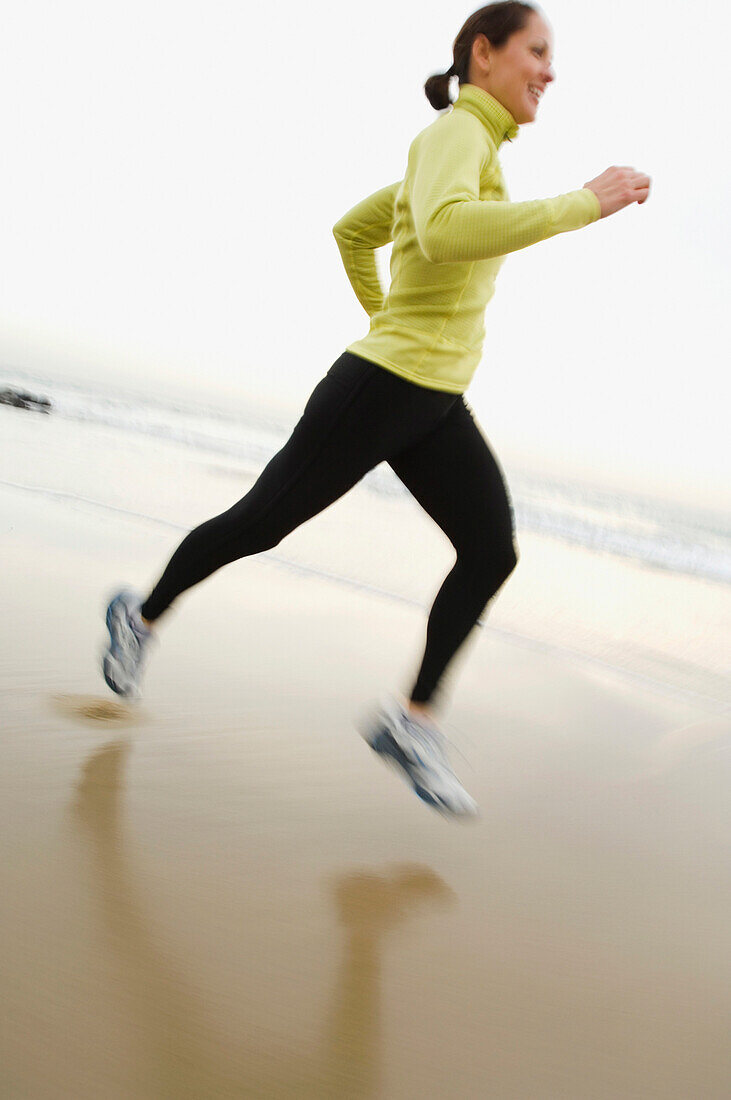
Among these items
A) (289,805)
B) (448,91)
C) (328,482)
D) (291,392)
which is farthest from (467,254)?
(291,392)

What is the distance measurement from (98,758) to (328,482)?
75 cm

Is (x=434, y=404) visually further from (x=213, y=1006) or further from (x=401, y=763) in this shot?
(x=213, y=1006)

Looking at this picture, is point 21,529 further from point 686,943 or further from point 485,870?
point 686,943

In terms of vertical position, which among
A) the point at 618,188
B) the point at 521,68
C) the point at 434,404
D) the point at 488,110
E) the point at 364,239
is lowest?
the point at 434,404

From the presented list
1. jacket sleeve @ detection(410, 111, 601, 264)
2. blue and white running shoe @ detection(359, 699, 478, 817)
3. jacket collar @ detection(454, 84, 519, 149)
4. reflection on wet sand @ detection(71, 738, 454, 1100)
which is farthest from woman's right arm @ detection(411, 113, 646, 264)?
reflection on wet sand @ detection(71, 738, 454, 1100)

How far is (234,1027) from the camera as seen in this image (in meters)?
1.15

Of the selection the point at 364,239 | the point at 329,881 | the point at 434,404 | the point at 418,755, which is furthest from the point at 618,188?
the point at 329,881

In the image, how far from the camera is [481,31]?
1.95 meters

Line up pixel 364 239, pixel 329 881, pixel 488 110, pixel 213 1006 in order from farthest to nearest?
pixel 364 239 → pixel 488 110 → pixel 329 881 → pixel 213 1006

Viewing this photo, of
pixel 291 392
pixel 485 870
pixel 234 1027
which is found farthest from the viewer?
pixel 291 392

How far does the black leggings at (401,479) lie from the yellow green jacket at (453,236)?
7 centimetres

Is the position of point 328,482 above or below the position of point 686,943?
above

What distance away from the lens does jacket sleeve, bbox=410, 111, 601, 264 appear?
64.4 inches

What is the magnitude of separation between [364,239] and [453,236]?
0.71m
